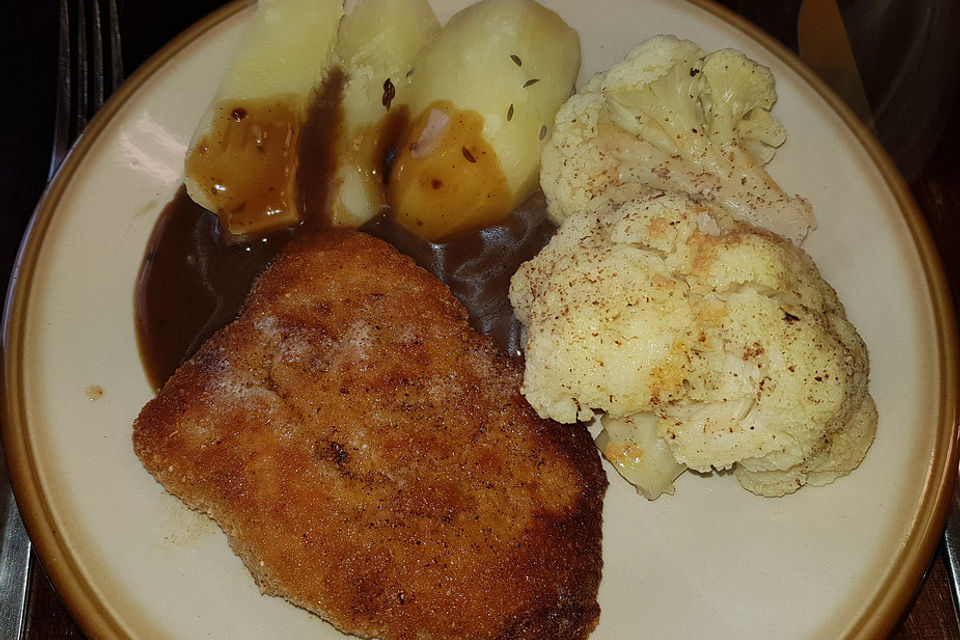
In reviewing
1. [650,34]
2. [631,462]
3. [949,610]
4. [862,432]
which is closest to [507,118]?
[650,34]

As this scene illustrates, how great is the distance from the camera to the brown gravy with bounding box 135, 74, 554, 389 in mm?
1935

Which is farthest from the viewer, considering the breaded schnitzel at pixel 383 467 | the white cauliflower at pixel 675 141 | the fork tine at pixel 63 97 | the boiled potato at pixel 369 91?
the fork tine at pixel 63 97

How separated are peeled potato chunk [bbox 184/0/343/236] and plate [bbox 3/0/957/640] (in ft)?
0.71

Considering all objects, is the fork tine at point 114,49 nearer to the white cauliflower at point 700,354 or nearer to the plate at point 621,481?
the plate at point 621,481

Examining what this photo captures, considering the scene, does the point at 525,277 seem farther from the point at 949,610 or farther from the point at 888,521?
the point at 949,610

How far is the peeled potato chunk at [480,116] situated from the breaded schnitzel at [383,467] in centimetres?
28

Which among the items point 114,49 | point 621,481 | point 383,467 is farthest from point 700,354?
point 114,49

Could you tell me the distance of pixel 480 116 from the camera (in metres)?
1.90

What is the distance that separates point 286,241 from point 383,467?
74 centimetres

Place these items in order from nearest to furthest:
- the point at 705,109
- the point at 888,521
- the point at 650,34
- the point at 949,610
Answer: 1. the point at 888,521
2. the point at 949,610
3. the point at 705,109
4. the point at 650,34

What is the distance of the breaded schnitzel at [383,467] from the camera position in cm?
157

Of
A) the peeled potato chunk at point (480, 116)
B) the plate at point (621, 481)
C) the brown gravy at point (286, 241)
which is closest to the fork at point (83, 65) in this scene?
the plate at point (621, 481)

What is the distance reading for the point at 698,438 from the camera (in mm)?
1619

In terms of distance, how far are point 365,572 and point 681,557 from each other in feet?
2.44
